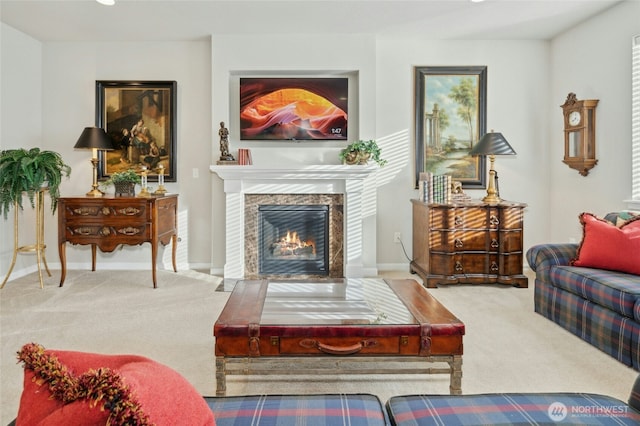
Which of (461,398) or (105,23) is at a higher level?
(105,23)

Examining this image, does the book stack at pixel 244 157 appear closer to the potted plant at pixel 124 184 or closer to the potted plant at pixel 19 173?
the potted plant at pixel 124 184

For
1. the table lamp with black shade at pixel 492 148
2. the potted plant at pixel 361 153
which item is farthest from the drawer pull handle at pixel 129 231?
the table lamp with black shade at pixel 492 148

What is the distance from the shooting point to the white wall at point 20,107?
15.8 feet

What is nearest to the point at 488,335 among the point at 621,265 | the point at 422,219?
the point at 621,265

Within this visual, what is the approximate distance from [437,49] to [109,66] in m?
3.69

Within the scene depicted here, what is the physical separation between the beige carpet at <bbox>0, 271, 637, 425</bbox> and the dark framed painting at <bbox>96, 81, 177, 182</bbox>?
1.30 m

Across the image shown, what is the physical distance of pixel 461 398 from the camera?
1.38m

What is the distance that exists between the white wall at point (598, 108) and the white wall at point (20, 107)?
5.73 metres

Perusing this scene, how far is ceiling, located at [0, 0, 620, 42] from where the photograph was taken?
4.30 metres

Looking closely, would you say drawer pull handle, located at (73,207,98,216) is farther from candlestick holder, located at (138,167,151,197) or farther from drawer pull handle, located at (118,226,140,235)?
candlestick holder, located at (138,167,151,197)

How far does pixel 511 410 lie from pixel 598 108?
13.7ft

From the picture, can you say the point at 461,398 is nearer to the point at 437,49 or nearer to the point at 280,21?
the point at 280,21

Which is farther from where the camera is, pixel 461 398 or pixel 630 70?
pixel 630 70

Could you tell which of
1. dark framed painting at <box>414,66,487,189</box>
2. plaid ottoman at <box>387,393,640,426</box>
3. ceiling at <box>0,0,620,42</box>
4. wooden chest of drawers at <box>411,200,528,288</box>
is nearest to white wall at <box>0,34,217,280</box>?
ceiling at <box>0,0,620,42</box>
